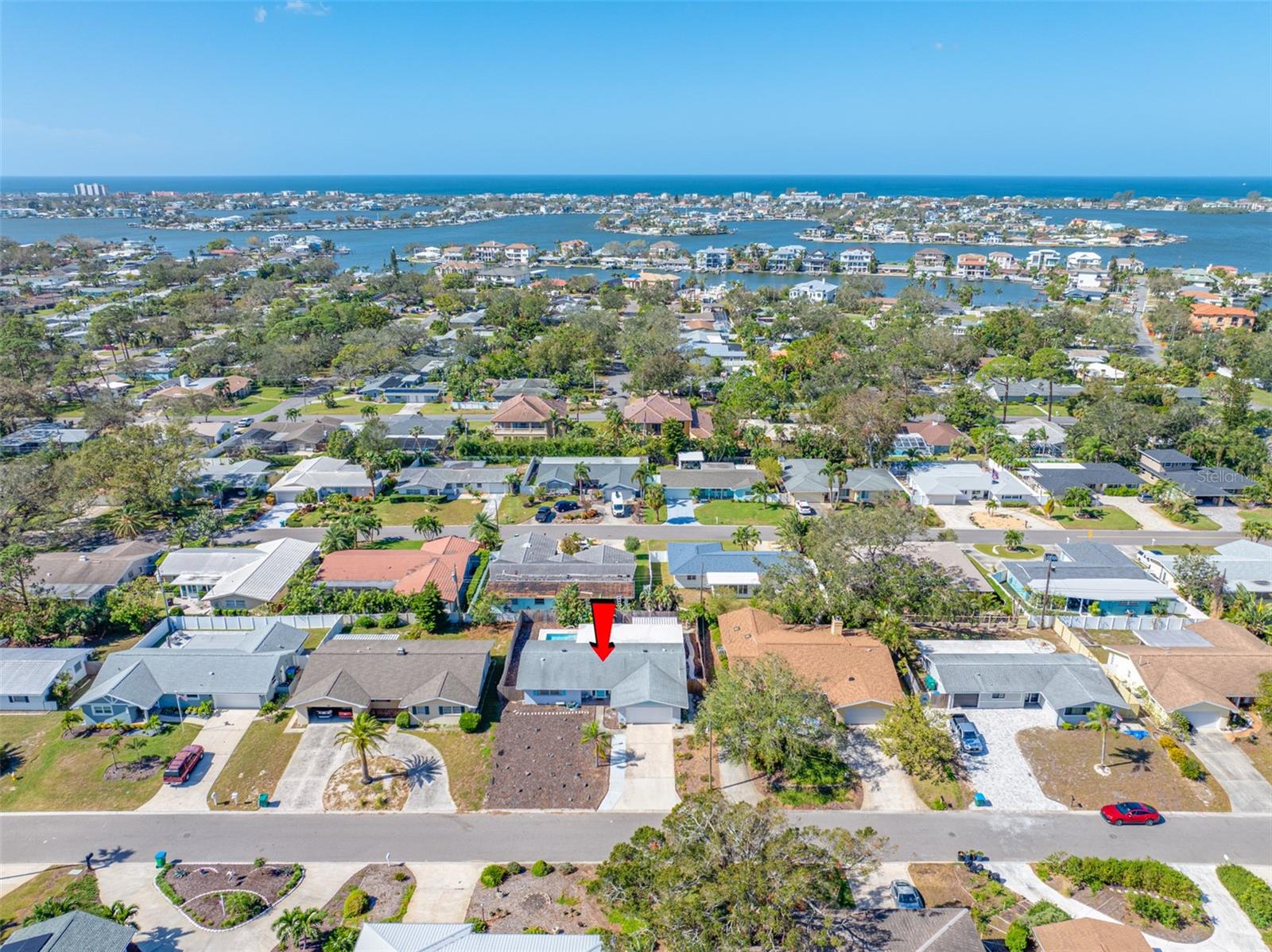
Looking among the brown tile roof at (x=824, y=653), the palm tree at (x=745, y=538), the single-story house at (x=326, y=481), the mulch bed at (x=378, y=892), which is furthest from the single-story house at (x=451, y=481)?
the mulch bed at (x=378, y=892)

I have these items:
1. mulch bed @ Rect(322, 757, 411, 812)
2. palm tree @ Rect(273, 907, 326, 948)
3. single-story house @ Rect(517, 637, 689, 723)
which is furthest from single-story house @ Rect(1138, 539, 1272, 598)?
palm tree @ Rect(273, 907, 326, 948)

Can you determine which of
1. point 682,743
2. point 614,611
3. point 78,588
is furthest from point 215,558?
point 682,743

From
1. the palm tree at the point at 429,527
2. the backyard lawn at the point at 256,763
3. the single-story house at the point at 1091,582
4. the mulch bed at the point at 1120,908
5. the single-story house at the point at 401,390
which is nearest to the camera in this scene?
the mulch bed at the point at 1120,908

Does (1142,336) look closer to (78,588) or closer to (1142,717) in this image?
(1142,717)

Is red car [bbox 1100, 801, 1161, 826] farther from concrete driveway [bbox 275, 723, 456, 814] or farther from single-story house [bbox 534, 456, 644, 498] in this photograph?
single-story house [bbox 534, 456, 644, 498]

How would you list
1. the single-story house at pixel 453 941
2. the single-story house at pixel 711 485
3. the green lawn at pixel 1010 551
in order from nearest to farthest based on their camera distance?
the single-story house at pixel 453 941, the green lawn at pixel 1010 551, the single-story house at pixel 711 485

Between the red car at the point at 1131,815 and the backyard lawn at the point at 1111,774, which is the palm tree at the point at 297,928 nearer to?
the backyard lawn at the point at 1111,774

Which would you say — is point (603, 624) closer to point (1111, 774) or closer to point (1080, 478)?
point (1111, 774)
